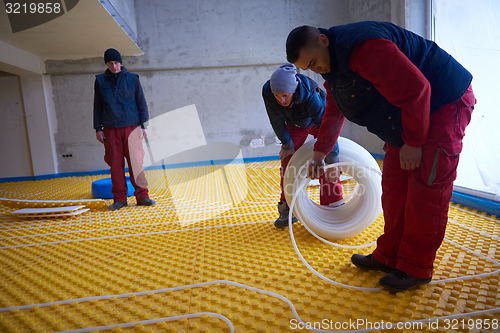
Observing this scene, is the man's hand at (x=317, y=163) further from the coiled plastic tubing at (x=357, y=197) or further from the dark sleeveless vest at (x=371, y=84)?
the dark sleeveless vest at (x=371, y=84)

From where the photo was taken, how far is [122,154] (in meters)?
3.70

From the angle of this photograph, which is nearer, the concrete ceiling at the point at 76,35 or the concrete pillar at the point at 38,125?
the concrete ceiling at the point at 76,35

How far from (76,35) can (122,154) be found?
3.69 metres

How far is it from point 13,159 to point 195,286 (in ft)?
25.9

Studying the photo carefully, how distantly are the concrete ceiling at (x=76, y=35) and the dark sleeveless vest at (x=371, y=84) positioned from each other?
14.4 ft

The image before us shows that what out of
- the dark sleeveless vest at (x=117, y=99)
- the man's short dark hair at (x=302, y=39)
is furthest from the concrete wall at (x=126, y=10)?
the man's short dark hair at (x=302, y=39)

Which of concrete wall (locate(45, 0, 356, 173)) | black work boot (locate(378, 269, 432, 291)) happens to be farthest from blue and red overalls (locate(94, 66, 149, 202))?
concrete wall (locate(45, 0, 356, 173))

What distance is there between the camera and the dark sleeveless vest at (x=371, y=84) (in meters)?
1.28

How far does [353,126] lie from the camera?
781 cm

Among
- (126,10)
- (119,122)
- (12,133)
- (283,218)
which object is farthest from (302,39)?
(12,133)

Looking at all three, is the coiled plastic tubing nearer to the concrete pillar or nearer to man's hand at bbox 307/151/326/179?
man's hand at bbox 307/151/326/179

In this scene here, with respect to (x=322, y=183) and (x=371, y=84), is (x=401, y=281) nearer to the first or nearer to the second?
(x=371, y=84)

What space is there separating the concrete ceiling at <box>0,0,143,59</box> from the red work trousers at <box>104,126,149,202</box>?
7.20 ft

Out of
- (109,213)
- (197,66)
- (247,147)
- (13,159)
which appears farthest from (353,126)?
(13,159)
